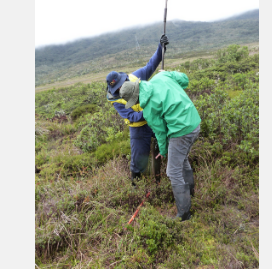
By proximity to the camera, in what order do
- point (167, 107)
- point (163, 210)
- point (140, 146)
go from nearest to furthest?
point (167, 107)
point (163, 210)
point (140, 146)

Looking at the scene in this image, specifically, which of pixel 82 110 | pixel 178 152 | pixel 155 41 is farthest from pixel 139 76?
pixel 155 41

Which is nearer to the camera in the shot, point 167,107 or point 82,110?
point 167,107

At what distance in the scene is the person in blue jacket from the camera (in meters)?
3.16

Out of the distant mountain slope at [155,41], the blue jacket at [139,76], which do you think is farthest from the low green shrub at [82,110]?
the distant mountain slope at [155,41]

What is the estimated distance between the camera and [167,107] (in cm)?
247

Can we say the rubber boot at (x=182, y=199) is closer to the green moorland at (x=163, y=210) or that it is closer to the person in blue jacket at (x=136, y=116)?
the green moorland at (x=163, y=210)

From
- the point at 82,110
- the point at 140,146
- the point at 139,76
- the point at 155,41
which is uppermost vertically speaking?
the point at 155,41

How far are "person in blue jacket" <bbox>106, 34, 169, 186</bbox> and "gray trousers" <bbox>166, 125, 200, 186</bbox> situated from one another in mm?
817

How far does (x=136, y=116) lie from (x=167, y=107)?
2.81ft

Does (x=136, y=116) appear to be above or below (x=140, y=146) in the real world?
above

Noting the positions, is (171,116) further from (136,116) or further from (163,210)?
(163,210)

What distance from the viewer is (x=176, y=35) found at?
2063 inches

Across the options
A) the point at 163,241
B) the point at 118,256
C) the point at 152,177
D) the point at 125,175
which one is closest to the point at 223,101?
the point at 152,177

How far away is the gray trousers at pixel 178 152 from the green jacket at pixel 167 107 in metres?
0.08
